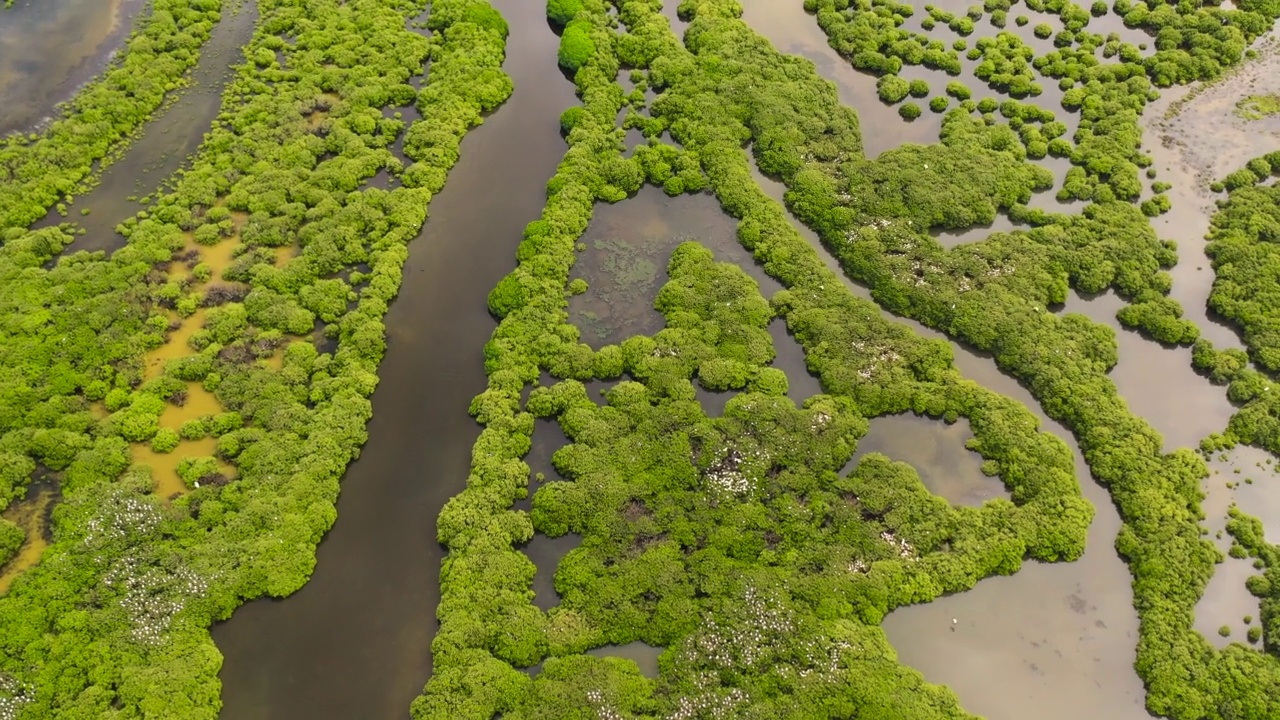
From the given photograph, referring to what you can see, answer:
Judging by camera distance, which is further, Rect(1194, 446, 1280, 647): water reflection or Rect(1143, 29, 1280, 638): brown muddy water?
Rect(1143, 29, 1280, 638): brown muddy water

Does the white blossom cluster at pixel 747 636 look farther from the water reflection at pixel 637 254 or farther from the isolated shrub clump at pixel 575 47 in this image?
the isolated shrub clump at pixel 575 47

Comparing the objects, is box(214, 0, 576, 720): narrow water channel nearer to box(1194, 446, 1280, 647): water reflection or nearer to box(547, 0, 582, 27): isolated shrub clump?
box(547, 0, 582, 27): isolated shrub clump

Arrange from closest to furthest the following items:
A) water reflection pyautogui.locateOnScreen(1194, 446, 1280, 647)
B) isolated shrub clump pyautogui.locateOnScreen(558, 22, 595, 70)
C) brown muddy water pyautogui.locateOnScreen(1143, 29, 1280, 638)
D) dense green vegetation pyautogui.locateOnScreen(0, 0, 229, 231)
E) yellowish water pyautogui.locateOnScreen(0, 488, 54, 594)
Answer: water reflection pyautogui.locateOnScreen(1194, 446, 1280, 647)
yellowish water pyautogui.locateOnScreen(0, 488, 54, 594)
brown muddy water pyautogui.locateOnScreen(1143, 29, 1280, 638)
dense green vegetation pyautogui.locateOnScreen(0, 0, 229, 231)
isolated shrub clump pyautogui.locateOnScreen(558, 22, 595, 70)

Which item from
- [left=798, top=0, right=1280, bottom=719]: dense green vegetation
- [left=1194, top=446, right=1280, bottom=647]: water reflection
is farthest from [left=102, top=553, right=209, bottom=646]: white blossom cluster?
[left=1194, top=446, right=1280, bottom=647]: water reflection

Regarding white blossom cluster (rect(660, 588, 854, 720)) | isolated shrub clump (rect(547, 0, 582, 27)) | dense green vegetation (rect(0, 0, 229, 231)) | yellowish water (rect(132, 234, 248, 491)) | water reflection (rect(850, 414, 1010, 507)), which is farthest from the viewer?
isolated shrub clump (rect(547, 0, 582, 27))

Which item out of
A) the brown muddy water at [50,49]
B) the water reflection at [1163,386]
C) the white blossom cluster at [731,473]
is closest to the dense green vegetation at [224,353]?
the brown muddy water at [50,49]

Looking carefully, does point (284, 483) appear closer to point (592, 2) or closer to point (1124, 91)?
point (592, 2)
